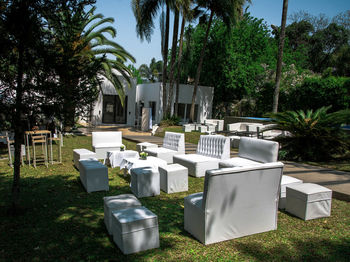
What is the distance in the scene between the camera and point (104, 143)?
9516mm

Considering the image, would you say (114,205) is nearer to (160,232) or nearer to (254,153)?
(160,232)

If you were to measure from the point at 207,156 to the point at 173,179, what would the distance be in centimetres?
212

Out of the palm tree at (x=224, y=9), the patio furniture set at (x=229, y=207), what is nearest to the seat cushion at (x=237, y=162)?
the patio furniture set at (x=229, y=207)

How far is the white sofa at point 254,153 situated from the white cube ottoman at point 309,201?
1502mm

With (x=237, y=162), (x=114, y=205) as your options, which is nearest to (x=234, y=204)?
(x=114, y=205)

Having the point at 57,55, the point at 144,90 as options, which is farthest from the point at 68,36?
the point at 144,90

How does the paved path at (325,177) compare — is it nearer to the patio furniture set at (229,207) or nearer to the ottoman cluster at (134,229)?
the patio furniture set at (229,207)

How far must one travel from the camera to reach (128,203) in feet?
12.7

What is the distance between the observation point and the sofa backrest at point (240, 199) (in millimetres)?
3371

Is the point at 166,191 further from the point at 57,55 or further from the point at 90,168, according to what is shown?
the point at 57,55

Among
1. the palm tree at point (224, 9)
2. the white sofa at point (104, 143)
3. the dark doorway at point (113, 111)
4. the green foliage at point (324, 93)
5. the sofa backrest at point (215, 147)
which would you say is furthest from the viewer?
the dark doorway at point (113, 111)

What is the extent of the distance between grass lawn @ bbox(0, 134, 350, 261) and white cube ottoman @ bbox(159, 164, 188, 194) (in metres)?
0.30

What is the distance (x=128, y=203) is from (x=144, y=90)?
810 inches

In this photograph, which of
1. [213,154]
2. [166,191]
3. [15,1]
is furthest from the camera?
[213,154]
